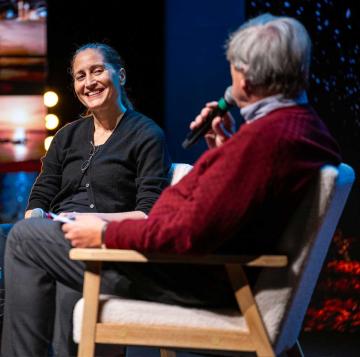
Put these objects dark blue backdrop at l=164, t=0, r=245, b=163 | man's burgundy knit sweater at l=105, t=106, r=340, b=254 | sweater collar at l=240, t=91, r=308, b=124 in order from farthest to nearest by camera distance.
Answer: dark blue backdrop at l=164, t=0, r=245, b=163, sweater collar at l=240, t=91, r=308, b=124, man's burgundy knit sweater at l=105, t=106, r=340, b=254

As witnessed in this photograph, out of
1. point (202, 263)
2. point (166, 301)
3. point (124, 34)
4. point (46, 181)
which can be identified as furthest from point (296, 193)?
point (124, 34)

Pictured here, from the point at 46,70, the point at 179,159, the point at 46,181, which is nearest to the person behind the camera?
the point at 46,181

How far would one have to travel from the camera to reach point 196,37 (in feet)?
13.4

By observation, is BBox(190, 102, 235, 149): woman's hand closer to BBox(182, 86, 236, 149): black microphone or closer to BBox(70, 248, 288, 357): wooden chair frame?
BBox(182, 86, 236, 149): black microphone

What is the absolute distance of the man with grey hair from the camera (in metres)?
1.68

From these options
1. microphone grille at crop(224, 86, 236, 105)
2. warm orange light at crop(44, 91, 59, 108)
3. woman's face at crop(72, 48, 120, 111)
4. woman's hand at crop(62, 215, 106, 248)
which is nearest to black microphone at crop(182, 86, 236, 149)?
microphone grille at crop(224, 86, 236, 105)

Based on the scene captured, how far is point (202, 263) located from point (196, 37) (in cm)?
254

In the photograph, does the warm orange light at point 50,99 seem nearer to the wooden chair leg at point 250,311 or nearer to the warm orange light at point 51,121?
the warm orange light at point 51,121

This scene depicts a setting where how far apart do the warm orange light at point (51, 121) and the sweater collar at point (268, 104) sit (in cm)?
278

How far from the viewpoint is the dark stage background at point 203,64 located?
386 centimetres

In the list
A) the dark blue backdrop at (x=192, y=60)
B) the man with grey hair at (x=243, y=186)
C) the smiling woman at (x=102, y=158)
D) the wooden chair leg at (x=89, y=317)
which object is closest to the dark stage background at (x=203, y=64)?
the dark blue backdrop at (x=192, y=60)

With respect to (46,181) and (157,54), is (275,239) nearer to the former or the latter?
(46,181)

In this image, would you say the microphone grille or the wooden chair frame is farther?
the microphone grille

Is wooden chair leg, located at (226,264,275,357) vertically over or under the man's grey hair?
under
